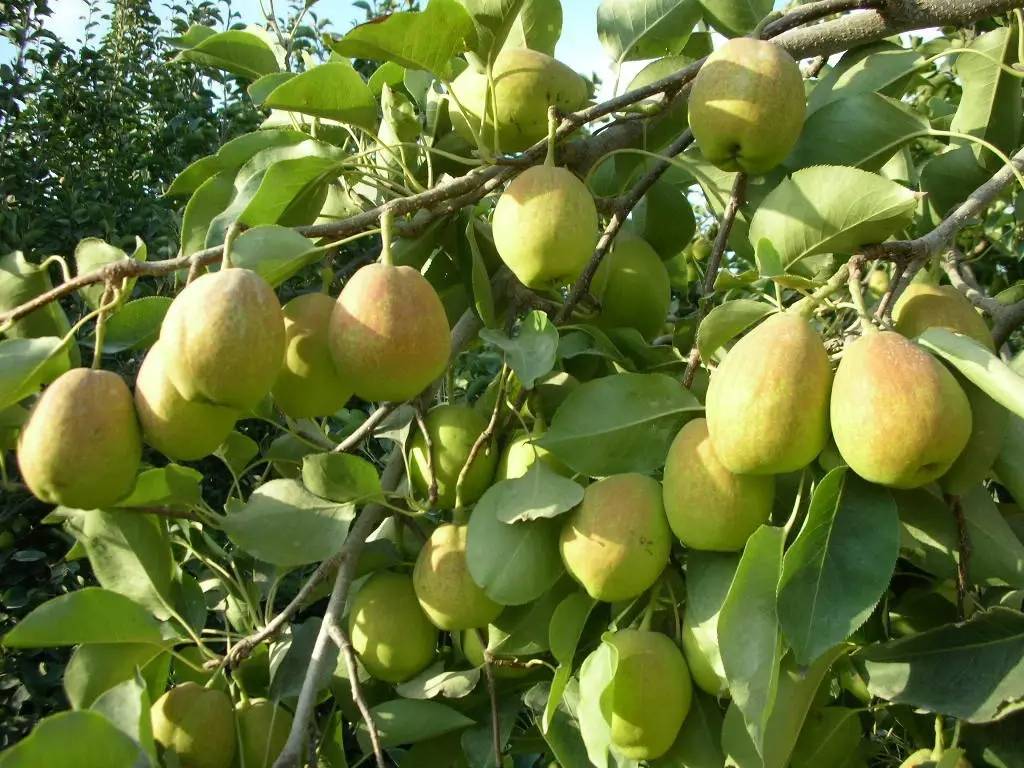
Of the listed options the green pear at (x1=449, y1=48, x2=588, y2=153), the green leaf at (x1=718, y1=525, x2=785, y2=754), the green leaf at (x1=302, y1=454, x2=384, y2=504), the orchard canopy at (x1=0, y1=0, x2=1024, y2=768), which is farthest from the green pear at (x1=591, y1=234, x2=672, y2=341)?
the green leaf at (x1=718, y1=525, x2=785, y2=754)

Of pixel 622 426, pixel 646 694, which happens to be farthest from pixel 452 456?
pixel 646 694

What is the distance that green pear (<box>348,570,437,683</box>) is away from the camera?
49.8 inches

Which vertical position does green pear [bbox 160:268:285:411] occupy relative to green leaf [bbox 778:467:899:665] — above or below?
above

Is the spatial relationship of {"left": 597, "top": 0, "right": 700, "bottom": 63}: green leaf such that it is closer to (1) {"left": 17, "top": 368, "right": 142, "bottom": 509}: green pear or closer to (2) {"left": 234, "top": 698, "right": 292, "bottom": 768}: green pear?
(1) {"left": 17, "top": 368, "right": 142, "bottom": 509}: green pear

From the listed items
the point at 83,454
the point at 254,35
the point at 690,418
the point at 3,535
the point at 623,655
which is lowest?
the point at 3,535

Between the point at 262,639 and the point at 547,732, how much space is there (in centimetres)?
39

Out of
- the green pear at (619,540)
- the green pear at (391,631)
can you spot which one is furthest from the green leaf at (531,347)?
the green pear at (391,631)

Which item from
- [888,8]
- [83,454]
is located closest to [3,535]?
[83,454]

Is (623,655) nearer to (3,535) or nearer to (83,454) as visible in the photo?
(83,454)

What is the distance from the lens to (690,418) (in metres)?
1.10

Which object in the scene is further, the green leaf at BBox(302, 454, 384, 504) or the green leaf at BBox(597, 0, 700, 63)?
the green leaf at BBox(597, 0, 700, 63)

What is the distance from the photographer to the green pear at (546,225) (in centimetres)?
107

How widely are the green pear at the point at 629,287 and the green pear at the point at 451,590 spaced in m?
0.41

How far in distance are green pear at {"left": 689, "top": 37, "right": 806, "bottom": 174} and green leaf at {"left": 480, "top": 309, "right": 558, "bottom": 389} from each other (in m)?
0.27
